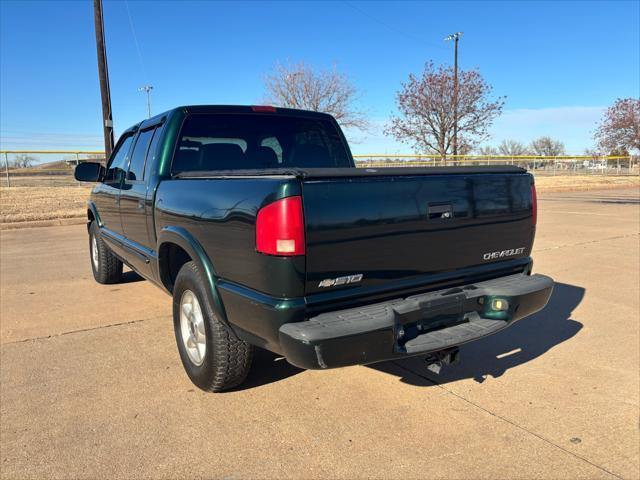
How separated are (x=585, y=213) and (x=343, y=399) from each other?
12819 mm

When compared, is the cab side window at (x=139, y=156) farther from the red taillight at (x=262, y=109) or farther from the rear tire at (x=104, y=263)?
the rear tire at (x=104, y=263)

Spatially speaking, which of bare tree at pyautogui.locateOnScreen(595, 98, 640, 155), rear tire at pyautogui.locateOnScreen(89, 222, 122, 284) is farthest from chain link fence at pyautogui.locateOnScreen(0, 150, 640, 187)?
rear tire at pyautogui.locateOnScreen(89, 222, 122, 284)

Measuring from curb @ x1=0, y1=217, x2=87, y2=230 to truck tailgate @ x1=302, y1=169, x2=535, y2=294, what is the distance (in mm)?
11217

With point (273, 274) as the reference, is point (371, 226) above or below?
above

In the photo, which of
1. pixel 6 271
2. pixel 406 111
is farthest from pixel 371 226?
pixel 406 111

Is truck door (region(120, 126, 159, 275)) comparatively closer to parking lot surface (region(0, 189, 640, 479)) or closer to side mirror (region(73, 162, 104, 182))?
parking lot surface (region(0, 189, 640, 479))

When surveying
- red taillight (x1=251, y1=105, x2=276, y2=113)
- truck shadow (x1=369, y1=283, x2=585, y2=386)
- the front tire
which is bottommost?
truck shadow (x1=369, y1=283, x2=585, y2=386)

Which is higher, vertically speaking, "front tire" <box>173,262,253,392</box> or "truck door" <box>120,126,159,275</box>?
"truck door" <box>120,126,159,275</box>

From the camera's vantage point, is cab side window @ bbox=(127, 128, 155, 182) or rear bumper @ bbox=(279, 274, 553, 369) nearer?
rear bumper @ bbox=(279, 274, 553, 369)

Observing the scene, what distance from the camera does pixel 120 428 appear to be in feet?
9.34

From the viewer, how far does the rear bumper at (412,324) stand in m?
2.33

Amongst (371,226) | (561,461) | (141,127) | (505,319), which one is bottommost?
(561,461)

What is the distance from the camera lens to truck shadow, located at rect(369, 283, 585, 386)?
351 cm

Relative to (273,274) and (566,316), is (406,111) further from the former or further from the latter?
(273,274)
